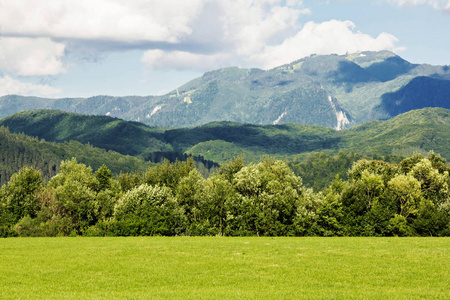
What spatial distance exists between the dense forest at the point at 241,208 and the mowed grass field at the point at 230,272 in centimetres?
3347

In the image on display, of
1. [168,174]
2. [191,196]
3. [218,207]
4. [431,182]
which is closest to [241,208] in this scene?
[218,207]

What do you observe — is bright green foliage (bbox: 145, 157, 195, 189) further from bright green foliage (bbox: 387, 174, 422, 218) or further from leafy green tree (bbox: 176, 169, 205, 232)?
bright green foliage (bbox: 387, 174, 422, 218)

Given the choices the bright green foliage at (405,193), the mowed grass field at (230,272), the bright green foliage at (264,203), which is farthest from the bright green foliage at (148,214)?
the bright green foliage at (405,193)

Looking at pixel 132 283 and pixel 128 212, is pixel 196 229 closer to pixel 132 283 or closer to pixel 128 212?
pixel 128 212

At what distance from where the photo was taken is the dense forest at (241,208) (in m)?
93.6

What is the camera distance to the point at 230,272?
43.0 metres

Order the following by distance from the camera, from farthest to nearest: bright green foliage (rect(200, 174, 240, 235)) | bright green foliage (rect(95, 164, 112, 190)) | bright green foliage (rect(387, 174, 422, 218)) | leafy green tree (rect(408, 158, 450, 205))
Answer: bright green foliage (rect(95, 164, 112, 190)) → leafy green tree (rect(408, 158, 450, 205)) → bright green foliage (rect(387, 174, 422, 218)) → bright green foliage (rect(200, 174, 240, 235))

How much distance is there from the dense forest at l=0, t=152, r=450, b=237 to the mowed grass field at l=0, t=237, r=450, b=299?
33.5 m

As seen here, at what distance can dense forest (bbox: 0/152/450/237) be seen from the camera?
9356 centimetres

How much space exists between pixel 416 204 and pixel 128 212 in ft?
204

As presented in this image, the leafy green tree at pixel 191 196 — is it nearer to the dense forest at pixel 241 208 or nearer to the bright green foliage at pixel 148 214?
the dense forest at pixel 241 208

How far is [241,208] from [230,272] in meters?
55.5

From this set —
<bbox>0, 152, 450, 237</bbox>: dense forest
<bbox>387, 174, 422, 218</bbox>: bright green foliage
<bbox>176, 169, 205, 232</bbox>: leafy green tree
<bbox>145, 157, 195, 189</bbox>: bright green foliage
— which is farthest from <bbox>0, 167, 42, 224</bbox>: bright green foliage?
<bbox>387, 174, 422, 218</bbox>: bright green foliage

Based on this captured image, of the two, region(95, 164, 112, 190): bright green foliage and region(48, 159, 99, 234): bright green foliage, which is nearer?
region(48, 159, 99, 234): bright green foliage
